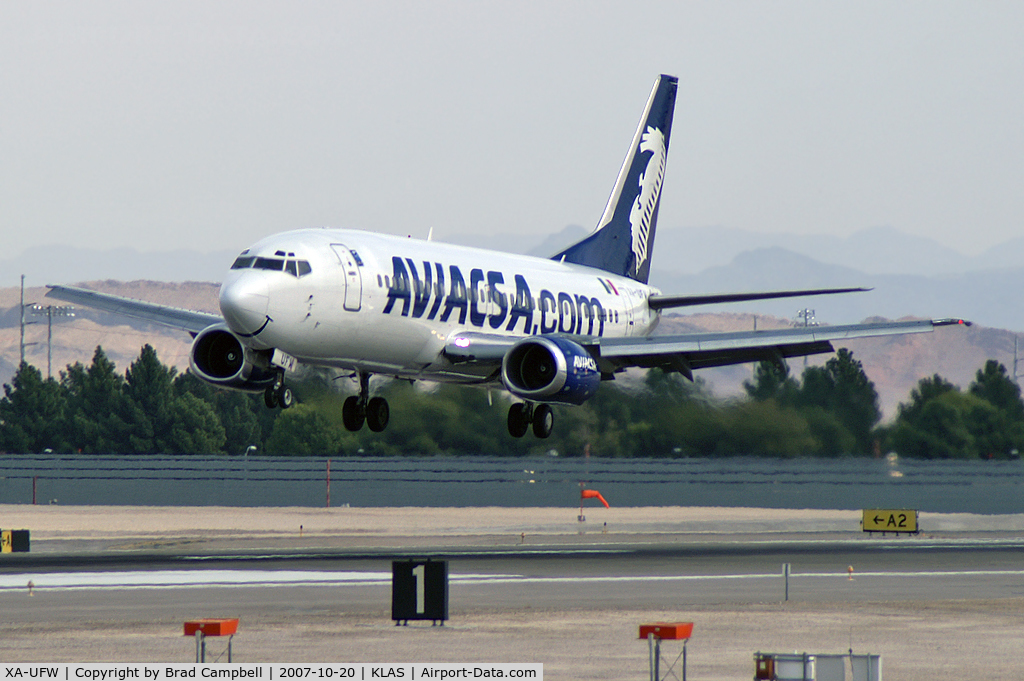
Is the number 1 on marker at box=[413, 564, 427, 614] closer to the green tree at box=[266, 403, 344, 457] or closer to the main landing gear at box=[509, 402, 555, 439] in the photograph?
the main landing gear at box=[509, 402, 555, 439]

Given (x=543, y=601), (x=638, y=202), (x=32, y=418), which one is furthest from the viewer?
(x=32, y=418)

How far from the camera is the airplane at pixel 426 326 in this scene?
36250 mm

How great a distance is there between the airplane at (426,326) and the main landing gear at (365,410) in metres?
0.06

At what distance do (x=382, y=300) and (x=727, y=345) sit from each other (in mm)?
11919

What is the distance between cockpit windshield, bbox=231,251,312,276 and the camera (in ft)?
119

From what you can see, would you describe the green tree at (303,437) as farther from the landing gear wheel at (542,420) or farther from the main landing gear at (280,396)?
the main landing gear at (280,396)

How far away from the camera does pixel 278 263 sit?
119 feet

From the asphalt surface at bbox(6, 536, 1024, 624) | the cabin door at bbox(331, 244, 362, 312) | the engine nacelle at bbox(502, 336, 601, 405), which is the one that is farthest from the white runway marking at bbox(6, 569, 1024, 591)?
the cabin door at bbox(331, 244, 362, 312)

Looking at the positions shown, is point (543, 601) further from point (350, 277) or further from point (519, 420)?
point (350, 277)

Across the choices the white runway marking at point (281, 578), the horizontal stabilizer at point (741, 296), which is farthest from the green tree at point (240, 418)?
the horizontal stabilizer at point (741, 296)

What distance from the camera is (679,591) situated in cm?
4553

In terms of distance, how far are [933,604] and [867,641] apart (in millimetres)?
9205

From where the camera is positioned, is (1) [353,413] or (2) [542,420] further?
(2) [542,420]
